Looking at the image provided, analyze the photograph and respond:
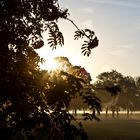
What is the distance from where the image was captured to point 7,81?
6.04 m

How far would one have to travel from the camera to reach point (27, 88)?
6004mm

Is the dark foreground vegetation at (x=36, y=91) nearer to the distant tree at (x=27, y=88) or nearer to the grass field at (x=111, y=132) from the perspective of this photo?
the distant tree at (x=27, y=88)

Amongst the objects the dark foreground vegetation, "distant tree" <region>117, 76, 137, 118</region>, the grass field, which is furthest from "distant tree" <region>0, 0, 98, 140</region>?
"distant tree" <region>117, 76, 137, 118</region>

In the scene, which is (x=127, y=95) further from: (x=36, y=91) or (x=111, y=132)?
(x=36, y=91)

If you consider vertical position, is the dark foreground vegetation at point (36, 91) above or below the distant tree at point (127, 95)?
below

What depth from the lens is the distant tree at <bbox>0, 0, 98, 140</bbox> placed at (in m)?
5.70

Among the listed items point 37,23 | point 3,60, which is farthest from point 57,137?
point 37,23

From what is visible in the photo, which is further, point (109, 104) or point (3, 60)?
point (109, 104)

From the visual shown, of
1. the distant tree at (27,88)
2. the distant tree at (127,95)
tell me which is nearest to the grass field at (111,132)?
the distant tree at (27,88)

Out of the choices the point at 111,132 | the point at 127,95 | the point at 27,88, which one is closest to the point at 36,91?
the point at 27,88

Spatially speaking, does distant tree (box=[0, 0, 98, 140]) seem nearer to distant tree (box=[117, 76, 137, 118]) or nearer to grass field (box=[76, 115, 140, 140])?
grass field (box=[76, 115, 140, 140])

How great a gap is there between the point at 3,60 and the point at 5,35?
0.49m

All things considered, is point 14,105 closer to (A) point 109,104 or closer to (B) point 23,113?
(B) point 23,113

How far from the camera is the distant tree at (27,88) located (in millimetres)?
5703
